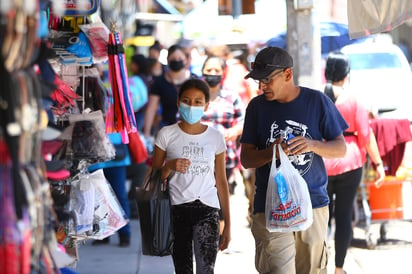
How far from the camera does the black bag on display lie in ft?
18.4

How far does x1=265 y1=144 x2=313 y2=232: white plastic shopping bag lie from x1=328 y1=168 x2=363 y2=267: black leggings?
250 centimetres

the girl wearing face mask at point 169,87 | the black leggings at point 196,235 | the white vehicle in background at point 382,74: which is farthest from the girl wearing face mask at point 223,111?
the white vehicle in background at point 382,74

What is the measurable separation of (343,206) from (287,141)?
8.61 ft

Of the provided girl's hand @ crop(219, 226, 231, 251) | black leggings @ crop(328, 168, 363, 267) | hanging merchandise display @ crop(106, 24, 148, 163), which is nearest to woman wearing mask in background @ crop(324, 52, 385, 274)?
black leggings @ crop(328, 168, 363, 267)

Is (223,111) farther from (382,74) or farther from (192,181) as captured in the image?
(382,74)

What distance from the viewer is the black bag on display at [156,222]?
18.4ft

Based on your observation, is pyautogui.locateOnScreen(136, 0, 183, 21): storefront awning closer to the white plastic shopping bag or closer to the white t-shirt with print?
the white t-shirt with print

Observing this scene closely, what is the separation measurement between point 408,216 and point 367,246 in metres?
0.56

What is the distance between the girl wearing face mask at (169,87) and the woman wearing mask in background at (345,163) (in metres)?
2.01

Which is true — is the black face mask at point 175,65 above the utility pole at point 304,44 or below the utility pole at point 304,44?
below

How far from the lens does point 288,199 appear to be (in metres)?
5.22

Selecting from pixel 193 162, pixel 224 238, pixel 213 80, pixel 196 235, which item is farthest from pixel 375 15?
pixel 213 80

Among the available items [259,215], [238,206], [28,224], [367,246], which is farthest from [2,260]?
[238,206]

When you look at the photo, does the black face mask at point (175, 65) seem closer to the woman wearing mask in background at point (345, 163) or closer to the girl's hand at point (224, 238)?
the woman wearing mask in background at point (345, 163)
